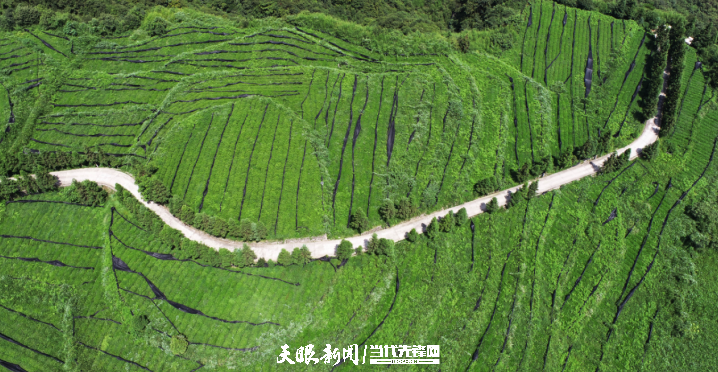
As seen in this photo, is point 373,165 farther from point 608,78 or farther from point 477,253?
point 608,78

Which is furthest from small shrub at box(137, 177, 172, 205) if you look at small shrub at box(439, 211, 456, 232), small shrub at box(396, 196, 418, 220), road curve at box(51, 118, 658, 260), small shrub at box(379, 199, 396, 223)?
small shrub at box(439, 211, 456, 232)

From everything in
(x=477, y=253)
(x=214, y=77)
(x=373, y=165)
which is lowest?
A: (x=477, y=253)

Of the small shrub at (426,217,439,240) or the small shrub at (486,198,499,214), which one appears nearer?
the small shrub at (426,217,439,240)

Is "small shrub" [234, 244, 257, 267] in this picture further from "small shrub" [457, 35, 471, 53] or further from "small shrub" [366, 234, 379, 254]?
"small shrub" [457, 35, 471, 53]

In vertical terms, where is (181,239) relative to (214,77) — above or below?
below

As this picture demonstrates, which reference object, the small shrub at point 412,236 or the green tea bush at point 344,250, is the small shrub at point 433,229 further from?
the green tea bush at point 344,250

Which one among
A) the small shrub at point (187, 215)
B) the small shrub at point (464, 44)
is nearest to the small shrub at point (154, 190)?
the small shrub at point (187, 215)

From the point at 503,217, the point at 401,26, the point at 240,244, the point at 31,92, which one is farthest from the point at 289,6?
the point at 503,217

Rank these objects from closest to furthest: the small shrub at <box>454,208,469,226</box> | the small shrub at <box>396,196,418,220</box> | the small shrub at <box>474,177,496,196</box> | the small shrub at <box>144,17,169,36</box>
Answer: the small shrub at <box>454,208,469,226</box> < the small shrub at <box>396,196,418,220</box> < the small shrub at <box>474,177,496,196</box> < the small shrub at <box>144,17,169,36</box>
